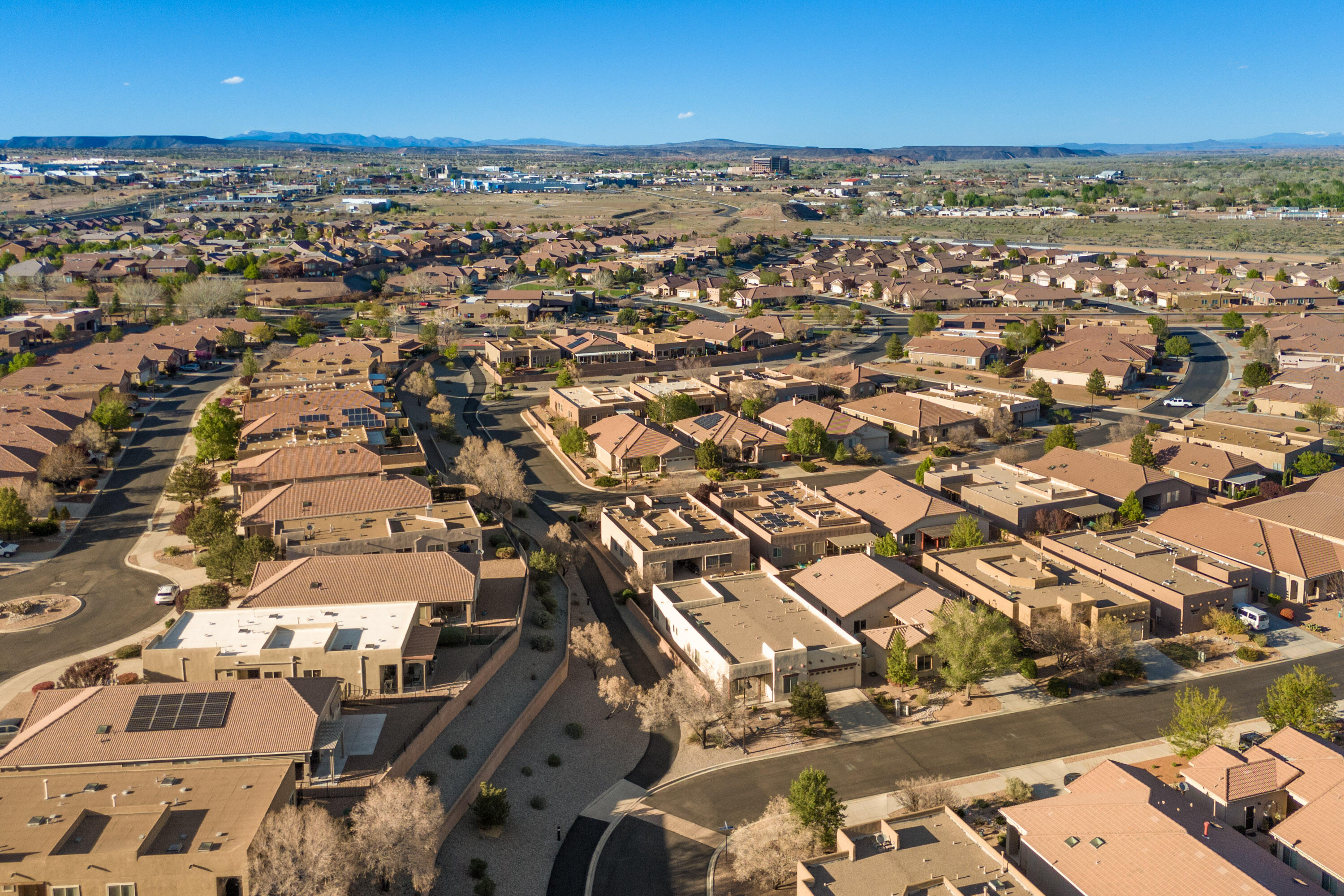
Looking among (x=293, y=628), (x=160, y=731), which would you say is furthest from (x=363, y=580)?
(x=160, y=731)

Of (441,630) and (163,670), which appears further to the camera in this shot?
(441,630)

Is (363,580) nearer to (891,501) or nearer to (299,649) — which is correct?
(299,649)

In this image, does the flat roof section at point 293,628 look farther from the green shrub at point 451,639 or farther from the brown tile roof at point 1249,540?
the brown tile roof at point 1249,540

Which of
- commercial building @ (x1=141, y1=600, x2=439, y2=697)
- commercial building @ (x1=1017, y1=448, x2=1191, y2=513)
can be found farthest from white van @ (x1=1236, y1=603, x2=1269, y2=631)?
commercial building @ (x1=141, y1=600, x2=439, y2=697)

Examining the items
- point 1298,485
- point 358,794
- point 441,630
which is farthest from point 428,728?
point 1298,485

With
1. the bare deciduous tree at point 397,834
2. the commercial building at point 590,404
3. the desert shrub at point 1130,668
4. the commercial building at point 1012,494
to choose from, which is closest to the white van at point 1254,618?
the desert shrub at point 1130,668

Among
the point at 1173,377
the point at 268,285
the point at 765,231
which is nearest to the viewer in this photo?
the point at 1173,377

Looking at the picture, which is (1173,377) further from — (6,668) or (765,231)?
(765,231)
